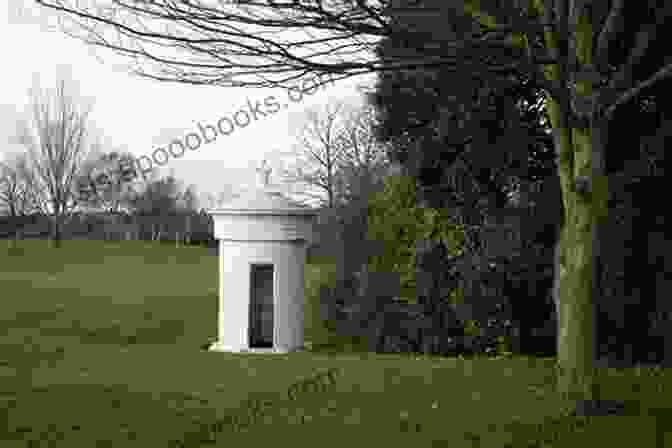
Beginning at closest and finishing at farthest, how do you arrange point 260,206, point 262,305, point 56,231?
point 260,206 → point 262,305 → point 56,231

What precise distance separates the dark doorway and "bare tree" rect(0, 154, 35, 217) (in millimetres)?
34342

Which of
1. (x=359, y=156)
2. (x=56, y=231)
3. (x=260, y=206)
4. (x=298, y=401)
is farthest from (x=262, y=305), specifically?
(x=56, y=231)

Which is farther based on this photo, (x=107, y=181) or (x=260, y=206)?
(x=107, y=181)

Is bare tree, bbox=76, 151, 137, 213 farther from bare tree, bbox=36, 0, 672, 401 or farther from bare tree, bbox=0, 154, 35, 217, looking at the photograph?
bare tree, bbox=36, 0, 672, 401

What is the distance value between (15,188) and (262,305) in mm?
37842

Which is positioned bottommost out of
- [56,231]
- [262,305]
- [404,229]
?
[262,305]

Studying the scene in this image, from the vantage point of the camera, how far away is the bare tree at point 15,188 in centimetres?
4356

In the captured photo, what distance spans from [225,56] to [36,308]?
16258mm

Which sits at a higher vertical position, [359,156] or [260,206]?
[359,156]

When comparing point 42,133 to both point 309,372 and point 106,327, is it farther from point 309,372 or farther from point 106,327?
point 309,372

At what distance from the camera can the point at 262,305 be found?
1336cm

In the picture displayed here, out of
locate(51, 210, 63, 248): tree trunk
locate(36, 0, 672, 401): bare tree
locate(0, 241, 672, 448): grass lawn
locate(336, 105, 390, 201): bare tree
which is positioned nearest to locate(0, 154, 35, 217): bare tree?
locate(51, 210, 63, 248): tree trunk

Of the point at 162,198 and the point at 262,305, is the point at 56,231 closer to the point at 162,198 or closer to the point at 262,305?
the point at 162,198

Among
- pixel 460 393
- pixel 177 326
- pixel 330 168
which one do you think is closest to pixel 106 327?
pixel 177 326
